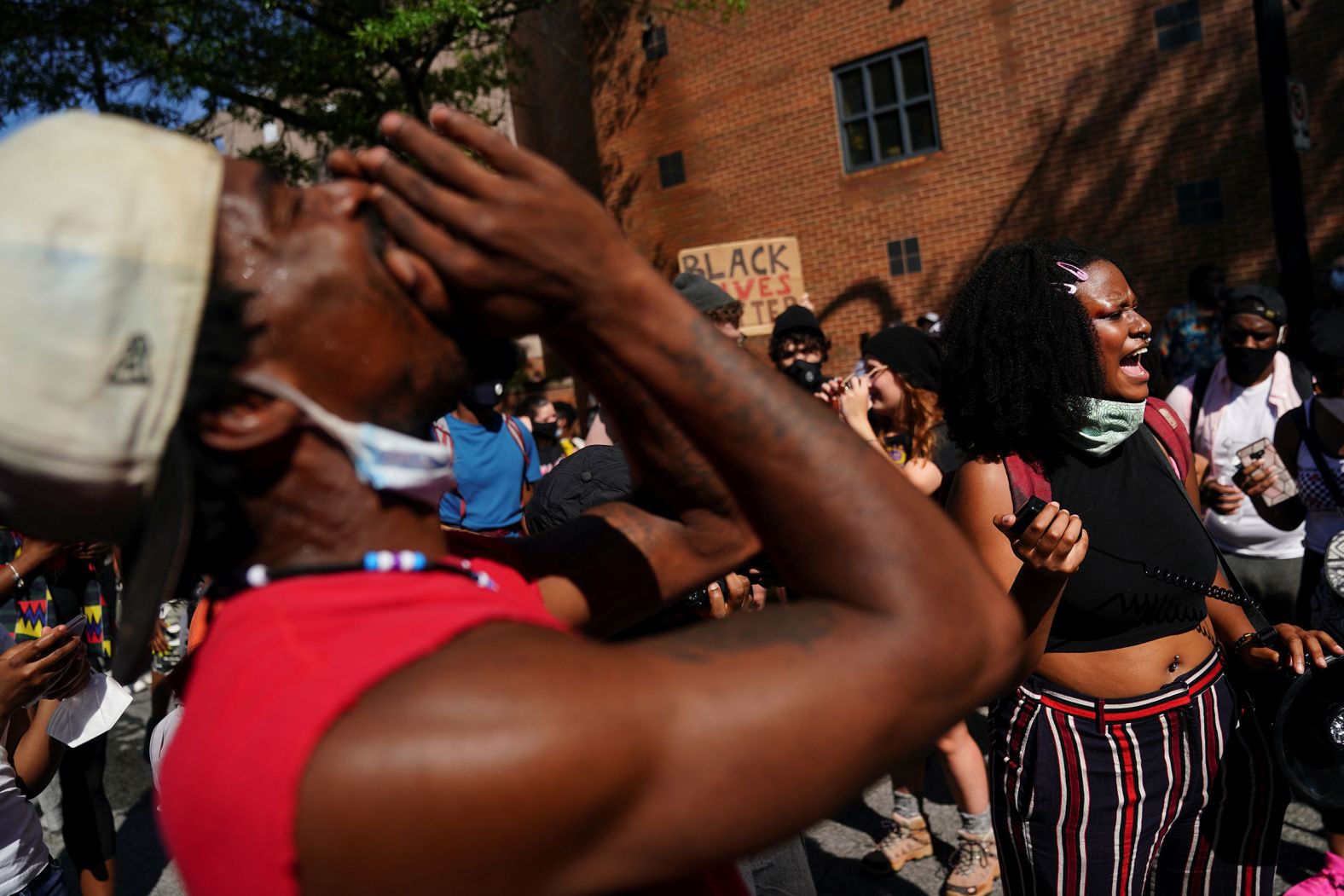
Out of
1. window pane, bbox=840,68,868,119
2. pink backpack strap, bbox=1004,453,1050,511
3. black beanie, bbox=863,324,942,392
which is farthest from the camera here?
window pane, bbox=840,68,868,119

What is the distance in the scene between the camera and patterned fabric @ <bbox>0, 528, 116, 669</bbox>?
15.2 ft

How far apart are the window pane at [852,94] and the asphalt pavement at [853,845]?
35.0 feet

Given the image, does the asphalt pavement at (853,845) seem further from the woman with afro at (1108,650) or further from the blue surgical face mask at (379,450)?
the blue surgical face mask at (379,450)

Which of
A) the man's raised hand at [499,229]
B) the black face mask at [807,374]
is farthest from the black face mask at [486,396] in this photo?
the man's raised hand at [499,229]

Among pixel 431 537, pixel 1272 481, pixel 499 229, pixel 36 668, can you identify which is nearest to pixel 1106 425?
pixel 431 537

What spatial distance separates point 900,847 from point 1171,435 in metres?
2.22

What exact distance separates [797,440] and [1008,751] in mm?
1976

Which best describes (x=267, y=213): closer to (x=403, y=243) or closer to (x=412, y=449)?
(x=403, y=243)

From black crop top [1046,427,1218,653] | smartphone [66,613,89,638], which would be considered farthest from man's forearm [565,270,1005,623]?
smartphone [66,613,89,638]

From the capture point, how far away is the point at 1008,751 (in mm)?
2703

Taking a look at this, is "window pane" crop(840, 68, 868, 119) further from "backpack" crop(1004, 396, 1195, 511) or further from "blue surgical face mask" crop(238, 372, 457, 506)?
"blue surgical face mask" crop(238, 372, 457, 506)

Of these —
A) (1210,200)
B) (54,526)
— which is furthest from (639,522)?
A: (1210,200)

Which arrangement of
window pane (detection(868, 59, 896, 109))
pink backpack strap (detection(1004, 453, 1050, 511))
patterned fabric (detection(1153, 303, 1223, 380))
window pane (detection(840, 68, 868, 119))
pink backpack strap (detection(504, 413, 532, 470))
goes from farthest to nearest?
window pane (detection(840, 68, 868, 119))
window pane (detection(868, 59, 896, 109))
patterned fabric (detection(1153, 303, 1223, 380))
pink backpack strap (detection(504, 413, 532, 470))
pink backpack strap (detection(1004, 453, 1050, 511))

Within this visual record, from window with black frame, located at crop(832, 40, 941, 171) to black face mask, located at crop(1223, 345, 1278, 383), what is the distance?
30.3 ft
